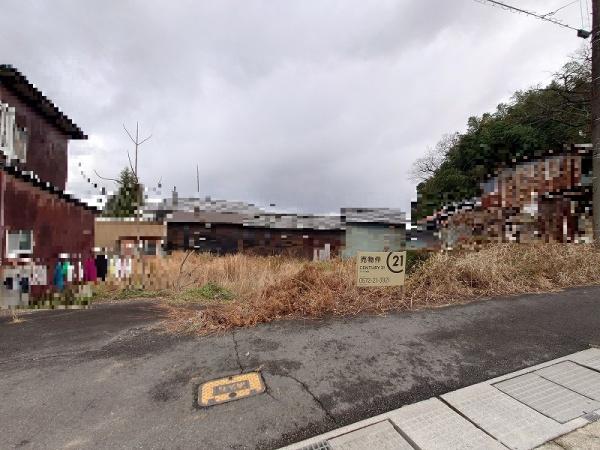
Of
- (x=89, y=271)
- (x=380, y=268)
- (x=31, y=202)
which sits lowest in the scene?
(x=89, y=271)

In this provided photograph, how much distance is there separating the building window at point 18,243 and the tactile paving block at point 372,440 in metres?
8.73

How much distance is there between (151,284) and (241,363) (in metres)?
6.75

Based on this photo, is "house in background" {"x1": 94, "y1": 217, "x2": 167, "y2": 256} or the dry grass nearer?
the dry grass

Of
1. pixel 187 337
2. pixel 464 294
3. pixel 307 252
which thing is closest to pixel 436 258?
pixel 464 294

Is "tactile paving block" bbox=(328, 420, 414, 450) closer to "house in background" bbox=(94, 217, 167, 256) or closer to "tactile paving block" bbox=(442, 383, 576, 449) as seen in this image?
"tactile paving block" bbox=(442, 383, 576, 449)

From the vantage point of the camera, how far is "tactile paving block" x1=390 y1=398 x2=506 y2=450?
195 centimetres

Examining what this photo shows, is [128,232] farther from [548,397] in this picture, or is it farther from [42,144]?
[548,397]

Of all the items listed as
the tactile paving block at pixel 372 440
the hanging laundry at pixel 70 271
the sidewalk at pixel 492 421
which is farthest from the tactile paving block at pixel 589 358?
the hanging laundry at pixel 70 271

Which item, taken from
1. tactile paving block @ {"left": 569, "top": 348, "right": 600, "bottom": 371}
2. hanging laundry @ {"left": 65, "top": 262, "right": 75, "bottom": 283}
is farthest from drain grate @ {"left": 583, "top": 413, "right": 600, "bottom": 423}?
hanging laundry @ {"left": 65, "top": 262, "right": 75, "bottom": 283}

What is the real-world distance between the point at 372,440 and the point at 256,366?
4.98ft

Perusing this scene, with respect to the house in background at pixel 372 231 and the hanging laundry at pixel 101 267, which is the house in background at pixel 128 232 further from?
the house in background at pixel 372 231

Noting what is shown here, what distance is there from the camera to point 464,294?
5672mm

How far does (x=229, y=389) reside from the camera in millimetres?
2658

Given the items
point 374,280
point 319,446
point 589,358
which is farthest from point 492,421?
point 374,280
